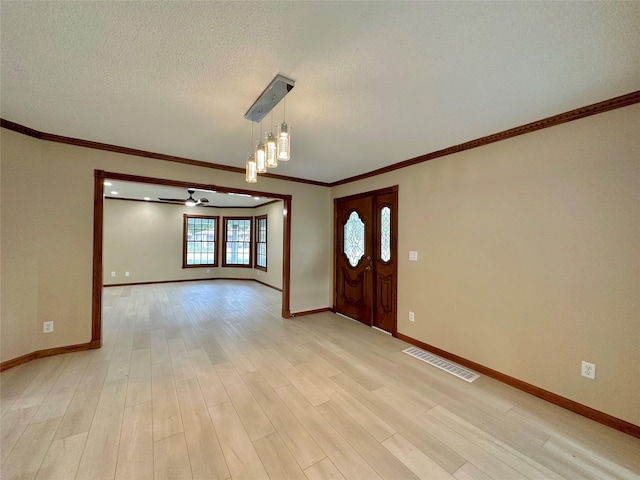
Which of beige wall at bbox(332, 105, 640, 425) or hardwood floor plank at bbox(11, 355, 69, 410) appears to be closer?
beige wall at bbox(332, 105, 640, 425)

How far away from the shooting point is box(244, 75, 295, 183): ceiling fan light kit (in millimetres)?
1787

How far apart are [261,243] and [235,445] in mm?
6490

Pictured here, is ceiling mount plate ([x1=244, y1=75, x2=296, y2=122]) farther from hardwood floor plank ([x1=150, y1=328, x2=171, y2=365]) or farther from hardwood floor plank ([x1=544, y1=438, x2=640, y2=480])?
hardwood floor plank ([x1=544, y1=438, x2=640, y2=480])

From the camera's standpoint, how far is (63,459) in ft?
5.03

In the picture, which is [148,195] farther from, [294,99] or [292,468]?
[292,468]

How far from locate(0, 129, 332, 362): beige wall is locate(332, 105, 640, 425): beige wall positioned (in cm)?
384

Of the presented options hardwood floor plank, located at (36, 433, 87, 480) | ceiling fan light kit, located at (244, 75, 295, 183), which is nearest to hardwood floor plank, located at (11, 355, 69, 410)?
hardwood floor plank, located at (36, 433, 87, 480)

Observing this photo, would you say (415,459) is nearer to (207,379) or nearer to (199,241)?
(207,379)

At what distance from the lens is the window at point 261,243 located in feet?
25.1

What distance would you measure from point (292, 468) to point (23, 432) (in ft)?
6.20

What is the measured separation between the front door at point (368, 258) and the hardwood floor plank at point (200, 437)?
262 centimetres

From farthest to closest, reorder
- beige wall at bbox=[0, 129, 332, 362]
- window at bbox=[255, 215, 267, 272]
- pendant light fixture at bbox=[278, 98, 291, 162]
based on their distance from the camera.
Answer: window at bbox=[255, 215, 267, 272]
beige wall at bbox=[0, 129, 332, 362]
pendant light fixture at bbox=[278, 98, 291, 162]

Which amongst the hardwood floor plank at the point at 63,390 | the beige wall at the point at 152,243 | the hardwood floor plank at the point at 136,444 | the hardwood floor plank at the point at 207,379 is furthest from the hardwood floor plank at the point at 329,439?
the beige wall at the point at 152,243

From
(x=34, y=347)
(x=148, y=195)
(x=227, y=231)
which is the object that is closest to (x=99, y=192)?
(x=34, y=347)
